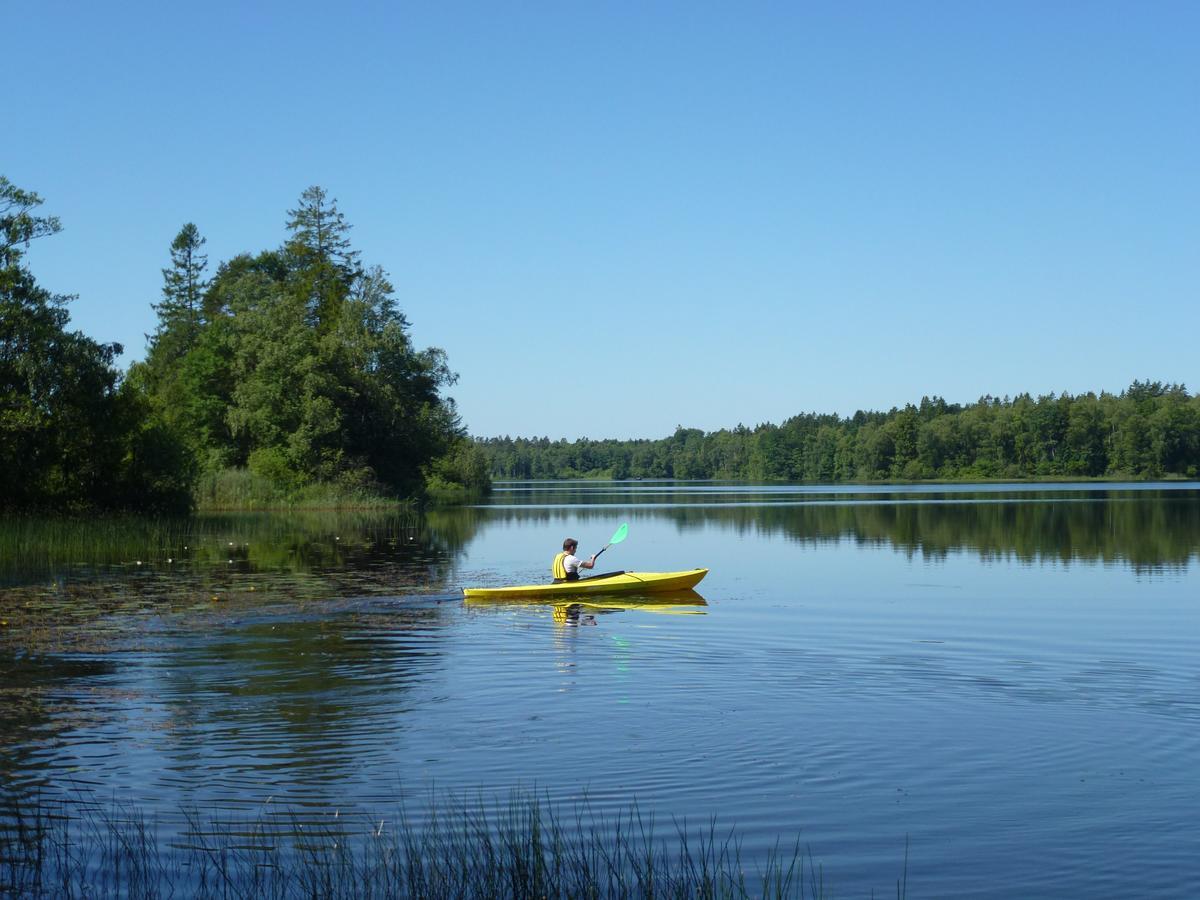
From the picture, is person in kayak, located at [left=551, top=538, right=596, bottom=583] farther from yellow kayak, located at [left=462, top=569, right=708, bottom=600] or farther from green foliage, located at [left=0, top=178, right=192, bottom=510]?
green foliage, located at [left=0, top=178, right=192, bottom=510]

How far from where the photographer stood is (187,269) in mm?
100688

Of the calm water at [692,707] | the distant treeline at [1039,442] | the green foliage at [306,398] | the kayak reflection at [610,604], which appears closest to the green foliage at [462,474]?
the green foliage at [306,398]

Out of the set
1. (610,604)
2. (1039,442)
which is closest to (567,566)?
(610,604)

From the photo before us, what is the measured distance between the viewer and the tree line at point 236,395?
35.7m

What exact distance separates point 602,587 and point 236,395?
46960 mm

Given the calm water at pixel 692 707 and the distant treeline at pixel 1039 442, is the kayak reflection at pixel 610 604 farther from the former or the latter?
the distant treeline at pixel 1039 442

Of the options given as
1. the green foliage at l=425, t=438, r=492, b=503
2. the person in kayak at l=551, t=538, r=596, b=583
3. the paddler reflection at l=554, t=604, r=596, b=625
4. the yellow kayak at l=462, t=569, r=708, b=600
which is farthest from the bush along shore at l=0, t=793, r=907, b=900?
the green foliage at l=425, t=438, r=492, b=503

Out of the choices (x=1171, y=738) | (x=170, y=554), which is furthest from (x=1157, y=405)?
(x=1171, y=738)

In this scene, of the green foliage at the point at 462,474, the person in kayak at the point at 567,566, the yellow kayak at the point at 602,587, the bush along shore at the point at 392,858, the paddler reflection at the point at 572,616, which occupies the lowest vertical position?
the bush along shore at the point at 392,858

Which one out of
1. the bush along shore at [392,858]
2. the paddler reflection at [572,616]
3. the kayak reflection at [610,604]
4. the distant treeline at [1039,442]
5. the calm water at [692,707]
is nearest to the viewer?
the bush along shore at [392,858]

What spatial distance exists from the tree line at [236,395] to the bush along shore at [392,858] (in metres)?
29.8

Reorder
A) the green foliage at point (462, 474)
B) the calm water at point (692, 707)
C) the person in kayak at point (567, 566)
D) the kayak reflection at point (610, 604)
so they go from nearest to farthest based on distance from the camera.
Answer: the calm water at point (692, 707) → the kayak reflection at point (610, 604) → the person in kayak at point (567, 566) → the green foliage at point (462, 474)

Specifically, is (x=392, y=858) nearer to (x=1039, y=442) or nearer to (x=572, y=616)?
(x=572, y=616)

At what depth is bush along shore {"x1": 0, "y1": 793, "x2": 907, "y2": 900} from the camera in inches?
273
